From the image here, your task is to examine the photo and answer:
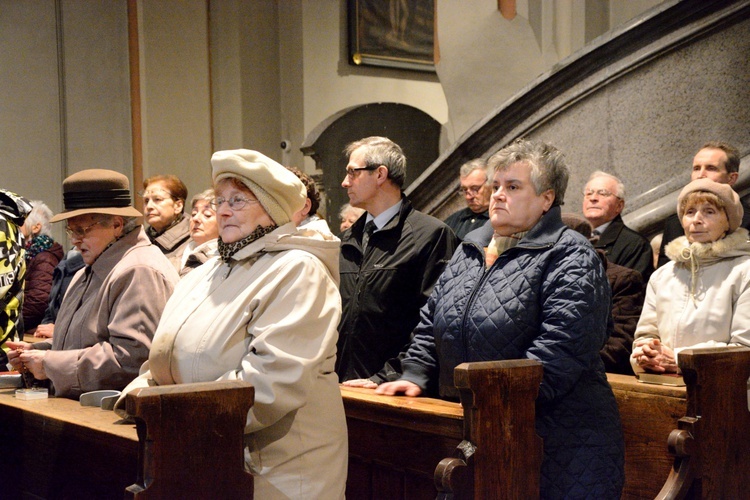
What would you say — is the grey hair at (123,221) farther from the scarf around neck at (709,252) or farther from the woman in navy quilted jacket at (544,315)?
the scarf around neck at (709,252)

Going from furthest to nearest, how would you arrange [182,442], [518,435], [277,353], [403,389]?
[403,389]
[518,435]
[277,353]
[182,442]

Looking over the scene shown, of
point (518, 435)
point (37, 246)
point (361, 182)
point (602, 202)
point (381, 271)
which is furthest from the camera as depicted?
point (37, 246)

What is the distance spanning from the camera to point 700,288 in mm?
3531

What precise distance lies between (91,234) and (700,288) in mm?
2374

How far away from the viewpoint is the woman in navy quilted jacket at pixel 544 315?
8.58ft

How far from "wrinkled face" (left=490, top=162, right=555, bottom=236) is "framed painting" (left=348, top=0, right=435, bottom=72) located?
7.03 m

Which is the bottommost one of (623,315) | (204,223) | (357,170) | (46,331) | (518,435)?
(518,435)

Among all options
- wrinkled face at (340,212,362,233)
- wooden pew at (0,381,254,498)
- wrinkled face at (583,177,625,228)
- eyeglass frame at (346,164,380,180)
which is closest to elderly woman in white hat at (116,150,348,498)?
wooden pew at (0,381,254,498)

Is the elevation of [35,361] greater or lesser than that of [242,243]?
lesser

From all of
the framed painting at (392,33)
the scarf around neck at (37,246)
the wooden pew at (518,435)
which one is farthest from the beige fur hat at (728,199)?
the framed painting at (392,33)

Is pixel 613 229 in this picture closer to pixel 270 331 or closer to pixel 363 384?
pixel 363 384

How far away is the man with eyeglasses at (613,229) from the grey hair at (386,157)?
1.16m

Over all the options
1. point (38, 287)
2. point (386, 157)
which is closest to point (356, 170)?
point (386, 157)

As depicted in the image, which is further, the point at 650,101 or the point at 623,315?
the point at 650,101
